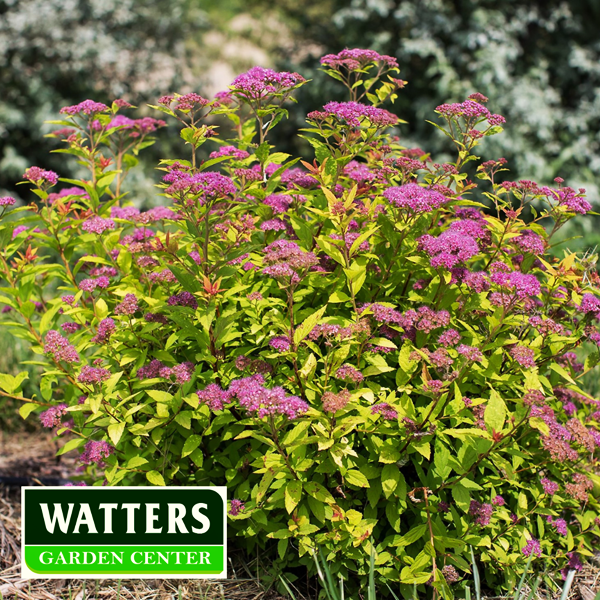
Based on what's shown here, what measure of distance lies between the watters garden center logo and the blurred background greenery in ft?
19.8

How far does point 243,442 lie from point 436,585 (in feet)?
2.57

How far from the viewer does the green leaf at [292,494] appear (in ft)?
6.16

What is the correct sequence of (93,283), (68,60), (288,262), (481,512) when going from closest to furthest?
(288,262), (481,512), (93,283), (68,60)

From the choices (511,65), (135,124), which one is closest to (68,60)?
(511,65)

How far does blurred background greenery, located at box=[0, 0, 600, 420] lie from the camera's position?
7.46m

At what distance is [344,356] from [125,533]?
98 cm

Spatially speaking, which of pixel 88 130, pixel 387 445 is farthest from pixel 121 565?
pixel 88 130

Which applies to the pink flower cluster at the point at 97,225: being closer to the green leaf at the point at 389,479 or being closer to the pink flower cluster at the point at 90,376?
the pink flower cluster at the point at 90,376

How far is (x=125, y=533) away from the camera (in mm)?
2121

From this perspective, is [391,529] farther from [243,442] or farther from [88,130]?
[88,130]

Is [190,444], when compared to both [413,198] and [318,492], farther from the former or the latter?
[413,198]

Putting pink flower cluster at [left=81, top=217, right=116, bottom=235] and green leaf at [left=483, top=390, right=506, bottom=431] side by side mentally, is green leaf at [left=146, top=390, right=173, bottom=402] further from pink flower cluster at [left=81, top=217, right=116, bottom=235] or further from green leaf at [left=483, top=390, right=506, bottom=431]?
green leaf at [left=483, top=390, right=506, bottom=431]

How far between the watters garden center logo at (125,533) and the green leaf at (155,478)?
0.04m

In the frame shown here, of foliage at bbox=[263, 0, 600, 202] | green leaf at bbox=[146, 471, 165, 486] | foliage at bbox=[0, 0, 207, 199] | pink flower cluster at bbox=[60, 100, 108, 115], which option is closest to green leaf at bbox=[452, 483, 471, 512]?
green leaf at bbox=[146, 471, 165, 486]
